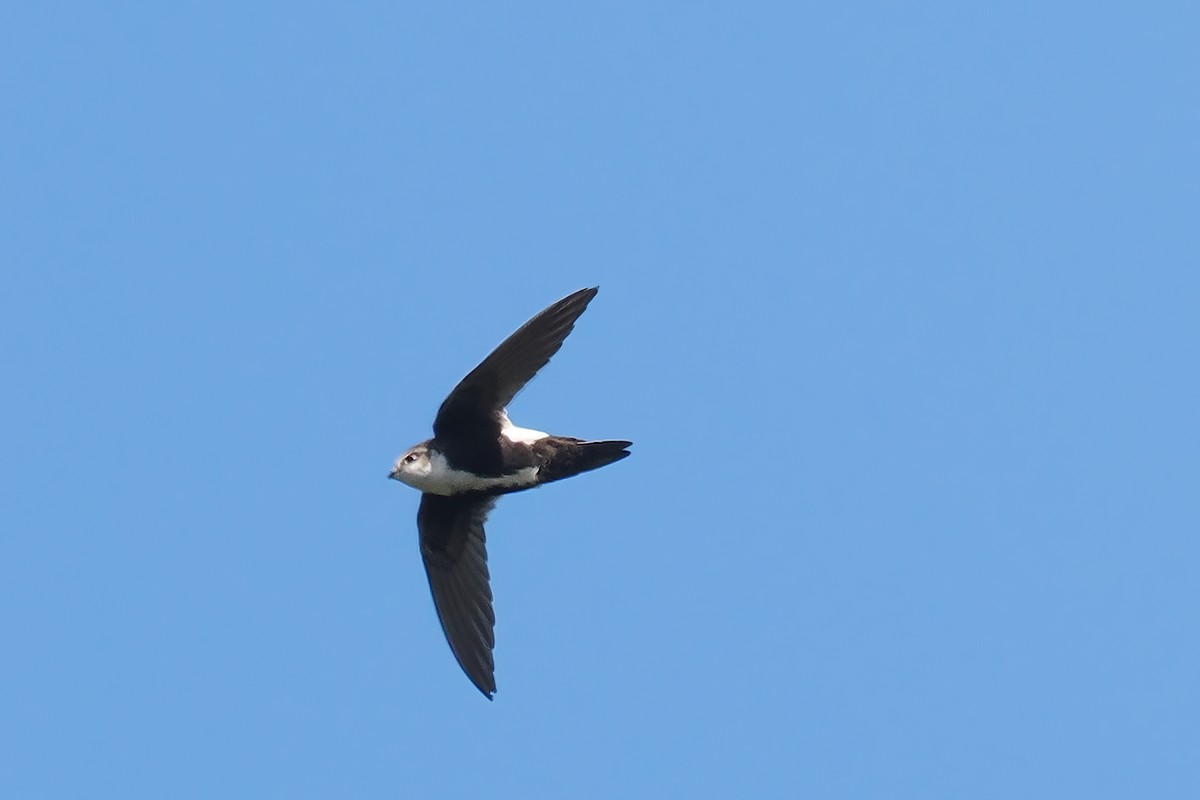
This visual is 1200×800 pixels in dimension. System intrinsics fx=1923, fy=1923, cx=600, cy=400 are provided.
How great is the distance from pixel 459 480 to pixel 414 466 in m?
0.31

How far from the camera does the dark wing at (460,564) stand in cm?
1296

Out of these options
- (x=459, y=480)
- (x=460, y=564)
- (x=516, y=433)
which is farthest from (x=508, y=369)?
(x=460, y=564)

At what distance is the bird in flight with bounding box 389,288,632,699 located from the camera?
1241 centimetres

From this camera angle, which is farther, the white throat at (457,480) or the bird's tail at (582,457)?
the white throat at (457,480)

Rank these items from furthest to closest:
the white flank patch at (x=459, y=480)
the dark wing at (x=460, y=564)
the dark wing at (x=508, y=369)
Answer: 1. the dark wing at (x=460, y=564)
2. the white flank patch at (x=459, y=480)
3. the dark wing at (x=508, y=369)

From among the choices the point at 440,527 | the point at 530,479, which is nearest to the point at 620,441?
the point at 530,479

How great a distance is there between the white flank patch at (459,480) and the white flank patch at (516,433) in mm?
191

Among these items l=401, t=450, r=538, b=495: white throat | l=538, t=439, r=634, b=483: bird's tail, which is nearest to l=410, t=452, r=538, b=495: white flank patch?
l=401, t=450, r=538, b=495: white throat

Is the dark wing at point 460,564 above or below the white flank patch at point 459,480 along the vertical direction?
below

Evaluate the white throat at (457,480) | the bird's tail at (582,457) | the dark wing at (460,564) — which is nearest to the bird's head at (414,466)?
the white throat at (457,480)

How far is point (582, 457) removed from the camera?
12523 mm

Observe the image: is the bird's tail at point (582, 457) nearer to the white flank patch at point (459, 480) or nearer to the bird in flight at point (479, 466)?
the bird in flight at point (479, 466)

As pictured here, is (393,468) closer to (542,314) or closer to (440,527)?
(440,527)

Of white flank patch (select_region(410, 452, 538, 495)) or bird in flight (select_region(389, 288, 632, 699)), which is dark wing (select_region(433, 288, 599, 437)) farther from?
white flank patch (select_region(410, 452, 538, 495))
